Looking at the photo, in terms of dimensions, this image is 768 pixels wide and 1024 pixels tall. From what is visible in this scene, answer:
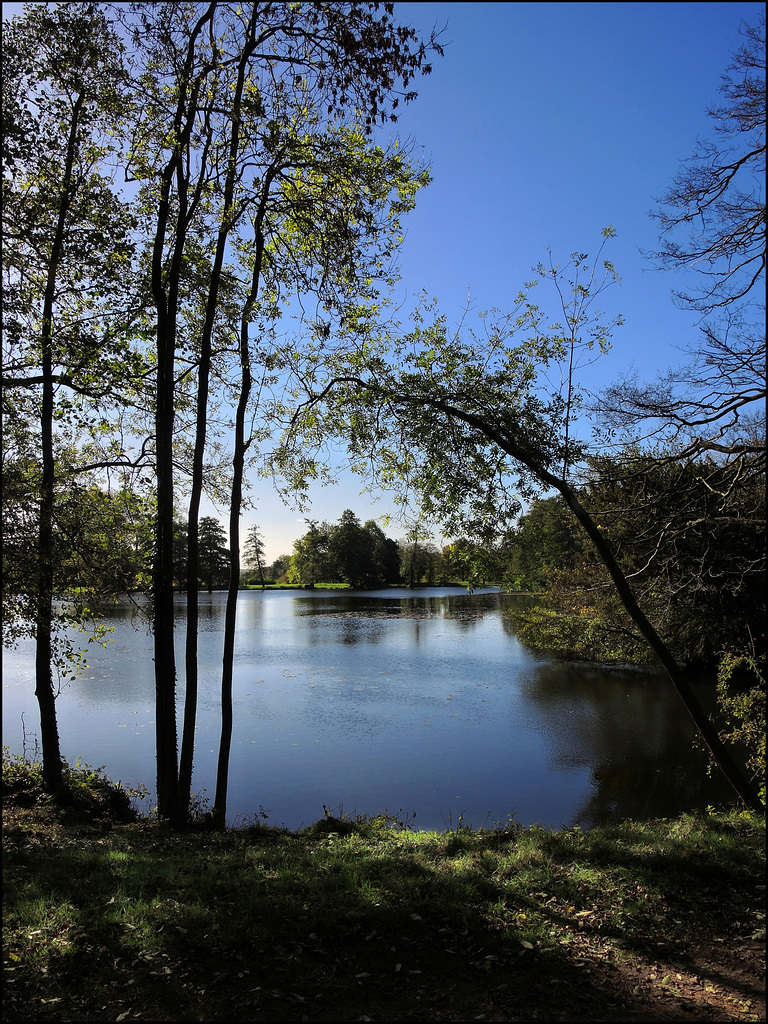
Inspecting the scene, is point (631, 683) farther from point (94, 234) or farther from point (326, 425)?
point (94, 234)

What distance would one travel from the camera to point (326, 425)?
29.8ft

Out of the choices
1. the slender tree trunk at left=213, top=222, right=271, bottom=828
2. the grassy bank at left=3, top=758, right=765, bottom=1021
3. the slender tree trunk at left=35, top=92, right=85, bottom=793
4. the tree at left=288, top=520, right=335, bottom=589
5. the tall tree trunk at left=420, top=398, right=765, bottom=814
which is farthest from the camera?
the tree at left=288, top=520, right=335, bottom=589

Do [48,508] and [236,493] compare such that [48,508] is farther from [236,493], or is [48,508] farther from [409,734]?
[409,734]

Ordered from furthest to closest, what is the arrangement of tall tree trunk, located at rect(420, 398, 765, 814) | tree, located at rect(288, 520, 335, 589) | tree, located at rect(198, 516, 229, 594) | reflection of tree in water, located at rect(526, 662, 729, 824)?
tree, located at rect(288, 520, 335, 589) < tree, located at rect(198, 516, 229, 594) < reflection of tree in water, located at rect(526, 662, 729, 824) < tall tree trunk, located at rect(420, 398, 765, 814)

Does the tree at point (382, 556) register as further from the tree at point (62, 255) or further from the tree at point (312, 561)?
the tree at point (62, 255)

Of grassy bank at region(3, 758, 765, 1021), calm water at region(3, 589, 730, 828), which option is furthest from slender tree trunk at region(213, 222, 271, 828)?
grassy bank at region(3, 758, 765, 1021)

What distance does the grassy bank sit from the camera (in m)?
3.19

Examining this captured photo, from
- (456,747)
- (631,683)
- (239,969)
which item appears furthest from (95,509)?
(631,683)

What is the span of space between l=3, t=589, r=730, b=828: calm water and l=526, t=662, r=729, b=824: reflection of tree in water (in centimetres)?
5

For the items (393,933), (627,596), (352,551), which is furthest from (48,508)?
(352,551)

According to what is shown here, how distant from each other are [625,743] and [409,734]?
4.94 metres

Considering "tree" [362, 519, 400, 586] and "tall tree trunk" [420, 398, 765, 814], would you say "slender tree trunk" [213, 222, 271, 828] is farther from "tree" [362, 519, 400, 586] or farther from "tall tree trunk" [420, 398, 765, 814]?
"tree" [362, 519, 400, 586]

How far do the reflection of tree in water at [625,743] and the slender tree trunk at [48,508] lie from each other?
8.11 meters

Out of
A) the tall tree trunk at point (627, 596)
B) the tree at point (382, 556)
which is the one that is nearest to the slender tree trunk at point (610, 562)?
the tall tree trunk at point (627, 596)
